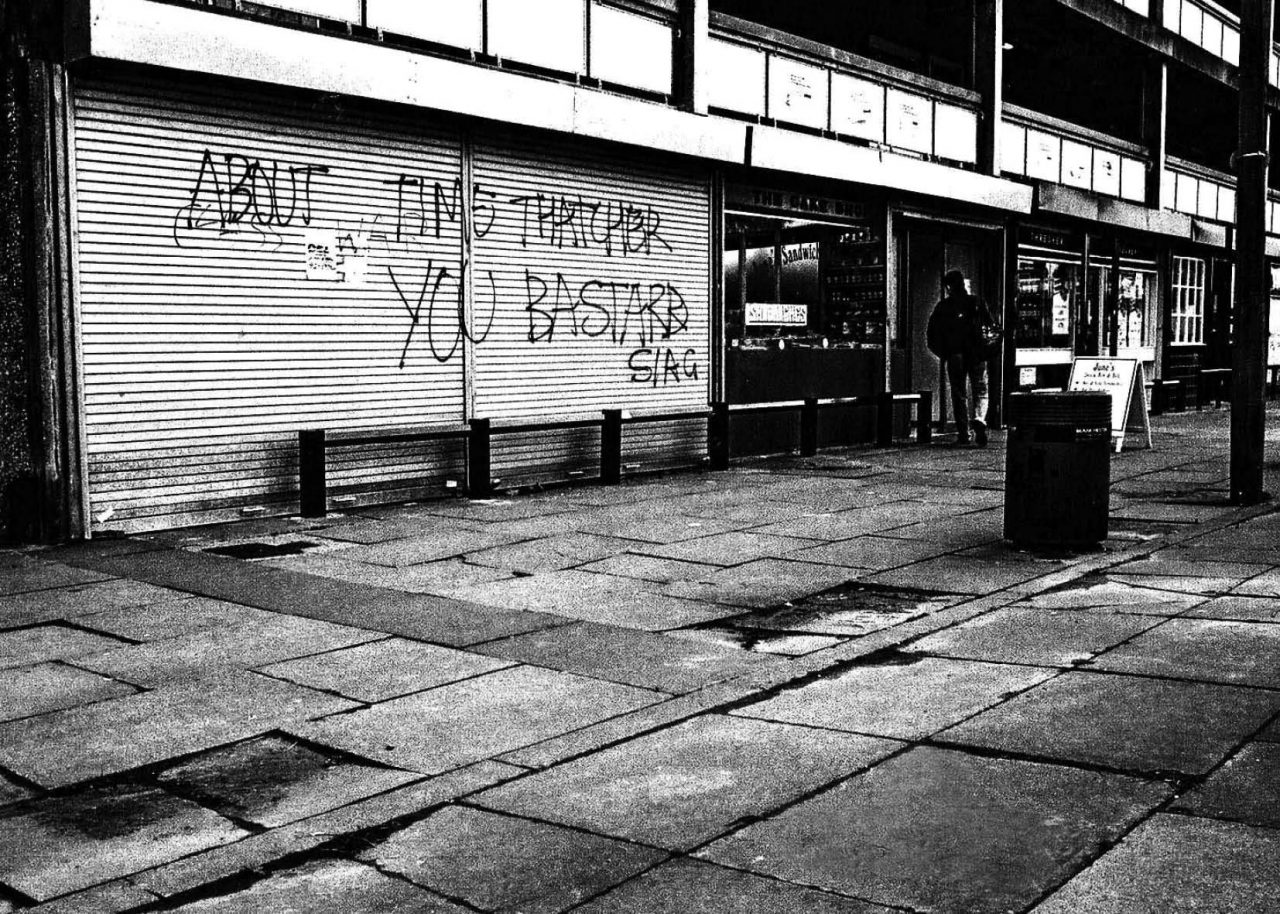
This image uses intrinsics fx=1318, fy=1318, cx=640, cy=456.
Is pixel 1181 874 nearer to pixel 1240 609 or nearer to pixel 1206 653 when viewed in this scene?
pixel 1206 653

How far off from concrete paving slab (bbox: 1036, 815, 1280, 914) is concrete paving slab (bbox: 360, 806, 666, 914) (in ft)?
3.93

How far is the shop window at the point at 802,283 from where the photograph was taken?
52.9 ft

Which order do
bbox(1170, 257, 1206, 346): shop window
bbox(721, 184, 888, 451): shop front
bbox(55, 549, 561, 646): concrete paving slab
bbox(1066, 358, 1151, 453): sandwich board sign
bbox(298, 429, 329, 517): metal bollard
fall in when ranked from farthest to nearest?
bbox(1170, 257, 1206, 346): shop window, bbox(721, 184, 888, 451): shop front, bbox(1066, 358, 1151, 453): sandwich board sign, bbox(298, 429, 329, 517): metal bollard, bbox(55, 549, 561, 646): concrete paving slab

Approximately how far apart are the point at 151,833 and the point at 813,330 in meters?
14.0

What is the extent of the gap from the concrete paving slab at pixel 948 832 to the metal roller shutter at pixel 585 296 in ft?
29.2

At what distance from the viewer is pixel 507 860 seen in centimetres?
383

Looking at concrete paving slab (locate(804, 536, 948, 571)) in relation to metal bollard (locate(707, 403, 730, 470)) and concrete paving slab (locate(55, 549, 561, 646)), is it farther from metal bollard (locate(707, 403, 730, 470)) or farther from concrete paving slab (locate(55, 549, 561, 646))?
metal bollard (locate(707, 403, 730, 470))

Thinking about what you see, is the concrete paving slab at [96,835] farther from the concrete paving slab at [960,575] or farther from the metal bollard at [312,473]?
the metal bollard at [312,473]

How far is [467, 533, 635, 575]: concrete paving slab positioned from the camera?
8.77 m

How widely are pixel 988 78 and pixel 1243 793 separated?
1746cm

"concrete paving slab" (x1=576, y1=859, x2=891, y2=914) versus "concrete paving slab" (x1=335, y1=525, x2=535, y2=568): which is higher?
"concrete paving slab" (x1=335, y1=525, x2=535, y2=568)

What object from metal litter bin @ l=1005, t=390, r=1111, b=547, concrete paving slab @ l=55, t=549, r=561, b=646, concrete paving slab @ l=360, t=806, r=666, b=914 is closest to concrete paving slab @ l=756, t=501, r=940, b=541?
metal litter bin @ l=1005, t=390, r=1111, b=547

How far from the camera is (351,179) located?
11.6m

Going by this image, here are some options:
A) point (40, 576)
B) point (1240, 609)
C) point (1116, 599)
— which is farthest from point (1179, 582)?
point (40, 576)
